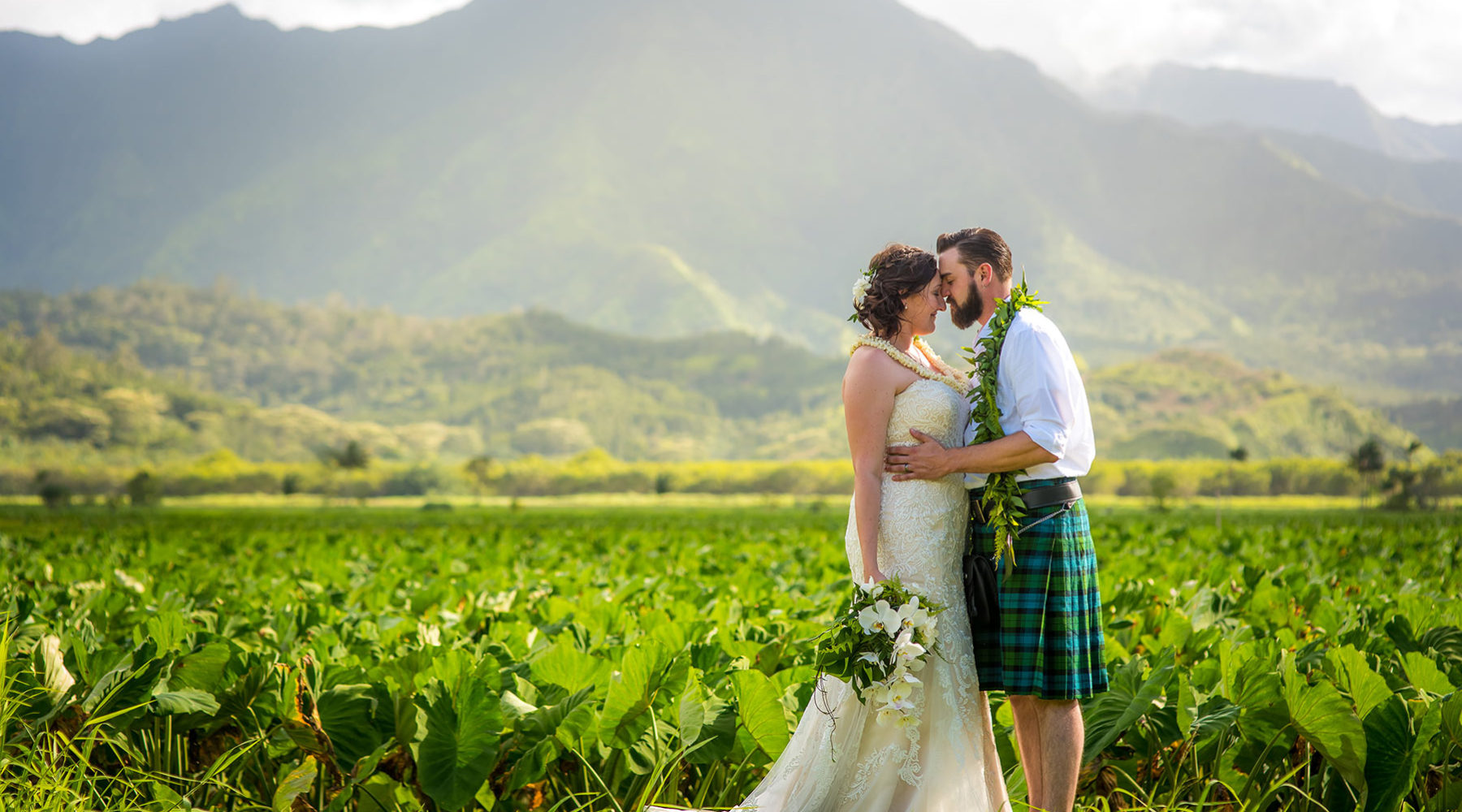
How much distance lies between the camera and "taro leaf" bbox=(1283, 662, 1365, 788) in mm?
3240

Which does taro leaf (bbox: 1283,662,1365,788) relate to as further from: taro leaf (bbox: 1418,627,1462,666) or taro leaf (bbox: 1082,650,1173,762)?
taro leaf (bbox: 1418,627,1462,666)

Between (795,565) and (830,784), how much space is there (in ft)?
17.6

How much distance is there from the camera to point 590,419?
15438 centimetres

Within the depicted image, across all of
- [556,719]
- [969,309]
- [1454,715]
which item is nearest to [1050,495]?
[969,309]

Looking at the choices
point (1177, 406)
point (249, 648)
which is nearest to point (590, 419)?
point (1177, 406)

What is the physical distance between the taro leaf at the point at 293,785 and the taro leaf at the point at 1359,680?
371cm

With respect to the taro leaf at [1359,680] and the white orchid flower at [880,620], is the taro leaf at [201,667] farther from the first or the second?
the taro leaf at [1359,680]

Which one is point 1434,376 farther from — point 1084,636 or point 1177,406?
point 1084,636

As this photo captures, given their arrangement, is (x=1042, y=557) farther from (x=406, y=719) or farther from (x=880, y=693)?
(x=406, y=719)

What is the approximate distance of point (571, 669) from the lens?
3.75m

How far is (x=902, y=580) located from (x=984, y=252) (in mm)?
1300

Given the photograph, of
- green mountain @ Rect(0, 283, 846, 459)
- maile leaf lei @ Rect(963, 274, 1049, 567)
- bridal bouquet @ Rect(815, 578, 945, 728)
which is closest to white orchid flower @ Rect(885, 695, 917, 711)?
bridal bouquet @ Rect(815, 578, 945, 728)

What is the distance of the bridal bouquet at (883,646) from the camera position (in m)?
3.31

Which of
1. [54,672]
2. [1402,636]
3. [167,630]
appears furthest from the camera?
[1402,636]
